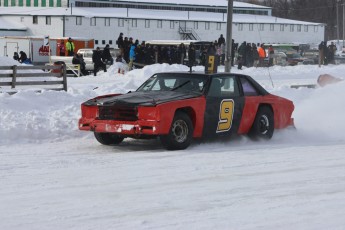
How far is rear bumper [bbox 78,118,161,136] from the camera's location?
1079 centimetres

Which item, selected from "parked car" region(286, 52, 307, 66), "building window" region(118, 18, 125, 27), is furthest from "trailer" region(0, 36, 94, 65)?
"building window" region(118, 18, 125, 27)

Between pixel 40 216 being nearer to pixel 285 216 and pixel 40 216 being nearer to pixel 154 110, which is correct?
pixel 285 216

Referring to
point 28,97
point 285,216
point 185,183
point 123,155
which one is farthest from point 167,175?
point 28,97

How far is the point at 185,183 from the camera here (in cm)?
841

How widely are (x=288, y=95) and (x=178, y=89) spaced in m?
9.99

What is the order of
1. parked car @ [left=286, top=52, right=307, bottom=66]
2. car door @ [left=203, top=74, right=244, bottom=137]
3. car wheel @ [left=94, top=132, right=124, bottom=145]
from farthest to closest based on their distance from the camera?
parked car @ [left=286, top=52, right=307, bottom=66]
car wheel @ [left=94, top=132, right=124, bottom=145]
car door @ [left=203, top=74, right=244, bottom=137]

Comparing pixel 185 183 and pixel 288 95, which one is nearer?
pixel 185 183

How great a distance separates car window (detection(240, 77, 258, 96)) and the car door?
6.6 inches

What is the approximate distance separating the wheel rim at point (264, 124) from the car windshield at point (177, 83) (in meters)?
1.48

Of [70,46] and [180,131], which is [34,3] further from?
[180,131]

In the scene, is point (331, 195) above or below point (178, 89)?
below

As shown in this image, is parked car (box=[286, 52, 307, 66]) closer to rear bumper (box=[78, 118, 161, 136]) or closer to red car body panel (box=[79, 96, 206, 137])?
red car body panel (box=[79, 96, 206, 137])

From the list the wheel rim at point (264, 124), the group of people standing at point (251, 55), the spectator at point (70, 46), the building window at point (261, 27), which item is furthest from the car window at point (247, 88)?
the building window at point (261, 27)

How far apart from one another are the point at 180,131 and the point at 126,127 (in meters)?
0.89
